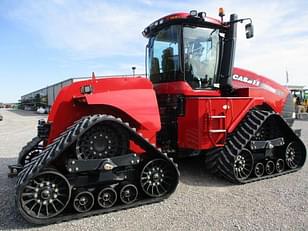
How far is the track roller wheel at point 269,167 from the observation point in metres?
5.89

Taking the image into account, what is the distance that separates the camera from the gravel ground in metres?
3.73

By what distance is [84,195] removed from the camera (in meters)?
4.03

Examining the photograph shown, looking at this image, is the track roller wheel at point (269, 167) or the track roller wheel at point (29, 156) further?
the track roller wheel at point (269, 167)

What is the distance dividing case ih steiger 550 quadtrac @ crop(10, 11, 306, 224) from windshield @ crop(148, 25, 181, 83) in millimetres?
18

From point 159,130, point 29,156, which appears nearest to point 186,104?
point 159,130

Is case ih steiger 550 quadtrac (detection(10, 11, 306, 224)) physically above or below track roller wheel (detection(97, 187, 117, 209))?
above

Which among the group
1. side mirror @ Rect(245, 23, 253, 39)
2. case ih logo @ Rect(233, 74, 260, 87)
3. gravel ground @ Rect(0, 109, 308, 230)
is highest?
side mirror @ Rect(245, 23, 253, 39)

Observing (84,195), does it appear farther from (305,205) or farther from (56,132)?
(305,205)

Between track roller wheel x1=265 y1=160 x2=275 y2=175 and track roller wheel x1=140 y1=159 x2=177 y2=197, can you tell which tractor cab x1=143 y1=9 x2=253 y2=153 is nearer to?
track roller wheel x1=140 y1=159 x2=177 y2=197

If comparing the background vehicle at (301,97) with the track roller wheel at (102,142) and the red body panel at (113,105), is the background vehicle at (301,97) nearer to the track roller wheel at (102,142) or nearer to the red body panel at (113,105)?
the red body panel at (113,105)

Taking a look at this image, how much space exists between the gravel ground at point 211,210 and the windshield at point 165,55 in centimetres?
196

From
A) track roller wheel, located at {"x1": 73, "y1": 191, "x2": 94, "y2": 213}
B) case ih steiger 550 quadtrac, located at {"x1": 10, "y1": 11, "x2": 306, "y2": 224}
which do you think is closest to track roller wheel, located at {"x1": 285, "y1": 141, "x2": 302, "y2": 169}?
case ih steiger 550 quadtrac, located at {"x1": 10, "y1": 11, "x2": 306, "y2": 224}

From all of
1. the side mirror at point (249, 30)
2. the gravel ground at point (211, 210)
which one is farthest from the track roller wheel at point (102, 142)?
the side mirror at point (249, 30)

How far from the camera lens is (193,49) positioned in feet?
18.1
